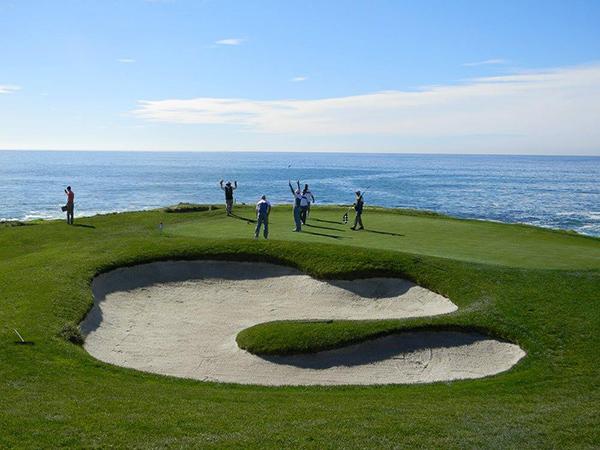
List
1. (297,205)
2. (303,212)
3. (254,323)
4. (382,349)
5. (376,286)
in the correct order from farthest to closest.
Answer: (303,212), (297,205), (376,286), (254,323), (382,349)

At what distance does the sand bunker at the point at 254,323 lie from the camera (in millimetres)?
17891

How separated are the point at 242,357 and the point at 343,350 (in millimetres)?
3221

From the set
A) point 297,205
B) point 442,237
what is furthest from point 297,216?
point 442,237

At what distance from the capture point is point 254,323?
21328 millimetres

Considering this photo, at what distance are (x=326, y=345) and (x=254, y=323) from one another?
363 cm

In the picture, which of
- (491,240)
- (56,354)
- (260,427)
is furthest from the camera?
(491,240)

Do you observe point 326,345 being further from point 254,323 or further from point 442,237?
point 442,237

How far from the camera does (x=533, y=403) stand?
566 inches

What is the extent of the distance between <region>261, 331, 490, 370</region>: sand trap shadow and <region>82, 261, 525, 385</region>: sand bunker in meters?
0.03

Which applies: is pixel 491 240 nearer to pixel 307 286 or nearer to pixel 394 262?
pixel 394 262

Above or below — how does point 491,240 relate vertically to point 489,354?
above

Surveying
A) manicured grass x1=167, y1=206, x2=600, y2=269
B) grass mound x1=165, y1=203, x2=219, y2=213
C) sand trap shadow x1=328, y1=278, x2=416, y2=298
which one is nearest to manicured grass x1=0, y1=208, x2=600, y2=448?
manicured grass x1=167, y1=206, x2=600, y2=269

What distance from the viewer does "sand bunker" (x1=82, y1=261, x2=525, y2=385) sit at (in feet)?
58.7

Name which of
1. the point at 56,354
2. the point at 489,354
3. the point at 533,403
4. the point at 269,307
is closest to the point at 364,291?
the point at 269,307
